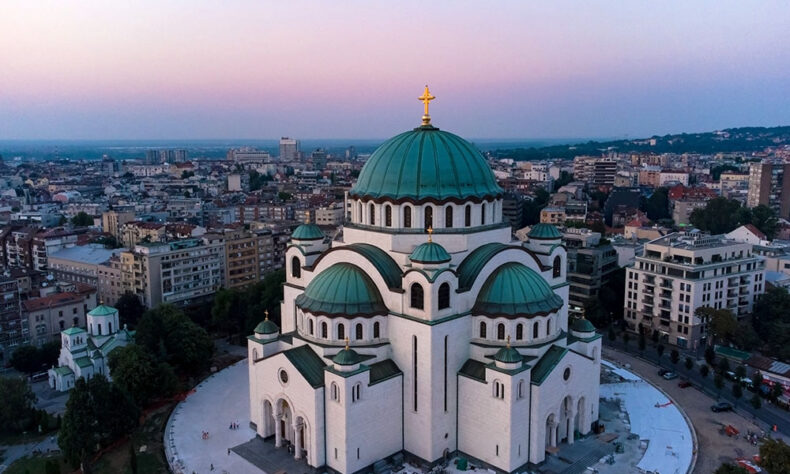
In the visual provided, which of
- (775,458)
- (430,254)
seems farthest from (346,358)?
(775,458)

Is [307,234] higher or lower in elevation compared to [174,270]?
higher

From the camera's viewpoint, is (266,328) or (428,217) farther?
(266,328)

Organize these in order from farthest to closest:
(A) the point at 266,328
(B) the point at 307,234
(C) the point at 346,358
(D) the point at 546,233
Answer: (B) the point at 307,234
(D) the point at 546,233
(A) the point at 266,328
(C) the point at 346,358

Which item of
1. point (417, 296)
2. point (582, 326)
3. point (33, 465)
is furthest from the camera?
point (582, 326)

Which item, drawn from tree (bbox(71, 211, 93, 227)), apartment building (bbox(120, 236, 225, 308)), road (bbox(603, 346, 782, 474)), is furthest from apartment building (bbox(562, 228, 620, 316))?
tree (bbox(71, 211, 93, 227))

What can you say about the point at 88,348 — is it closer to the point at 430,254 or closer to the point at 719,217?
the point at 430,254

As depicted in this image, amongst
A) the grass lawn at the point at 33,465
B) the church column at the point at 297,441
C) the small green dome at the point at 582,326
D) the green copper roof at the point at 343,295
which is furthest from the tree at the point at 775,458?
the grass lawn at the point at 33,465

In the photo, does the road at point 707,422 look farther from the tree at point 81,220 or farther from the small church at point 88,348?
the tree at point 81,220

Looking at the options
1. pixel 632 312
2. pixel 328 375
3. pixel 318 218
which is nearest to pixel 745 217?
pixel 632 312
